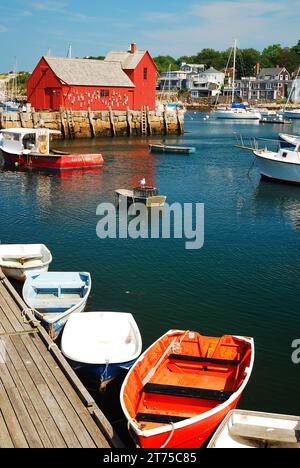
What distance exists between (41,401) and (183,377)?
3.49 m

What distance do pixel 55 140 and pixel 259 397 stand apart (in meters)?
55.7

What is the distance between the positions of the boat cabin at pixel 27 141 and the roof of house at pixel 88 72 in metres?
25.3

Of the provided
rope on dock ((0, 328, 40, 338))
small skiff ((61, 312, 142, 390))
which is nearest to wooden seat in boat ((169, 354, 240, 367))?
small skiff ((61, 312, 142, 390))

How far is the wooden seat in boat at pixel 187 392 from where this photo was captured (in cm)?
1075

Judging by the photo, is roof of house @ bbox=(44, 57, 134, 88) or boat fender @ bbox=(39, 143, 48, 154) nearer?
boat fender @ bbox=(39, 143, 48, 154)

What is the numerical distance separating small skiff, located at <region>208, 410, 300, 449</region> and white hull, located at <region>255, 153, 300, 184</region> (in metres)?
30.9

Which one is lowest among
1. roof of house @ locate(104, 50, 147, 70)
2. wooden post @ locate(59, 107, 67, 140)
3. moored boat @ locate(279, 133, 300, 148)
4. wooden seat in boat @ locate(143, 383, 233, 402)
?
wooden seat in boat @ locate(143, 383, 233, 402)

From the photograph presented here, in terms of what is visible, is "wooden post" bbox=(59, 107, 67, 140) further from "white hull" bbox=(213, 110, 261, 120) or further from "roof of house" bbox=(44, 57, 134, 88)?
"white hull" bbox=(213, 110, 261, 120)

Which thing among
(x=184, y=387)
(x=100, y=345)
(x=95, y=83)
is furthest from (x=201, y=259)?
(x=95, y=83)

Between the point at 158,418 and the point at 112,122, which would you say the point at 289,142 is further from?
the point at 112,122

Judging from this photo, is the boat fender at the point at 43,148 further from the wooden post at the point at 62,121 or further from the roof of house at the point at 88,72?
the roof of house at the point at 88,72

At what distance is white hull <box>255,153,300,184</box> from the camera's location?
38781mm
